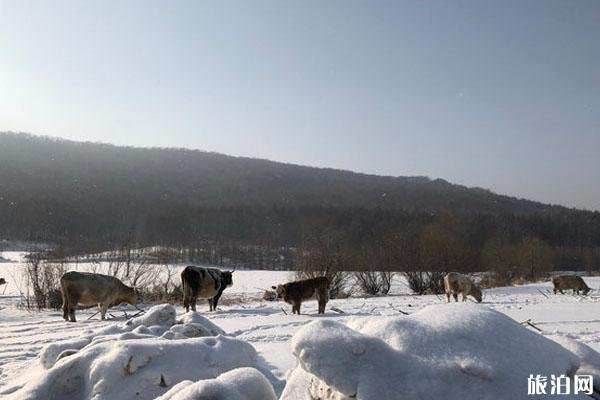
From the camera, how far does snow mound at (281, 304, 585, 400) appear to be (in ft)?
7.89

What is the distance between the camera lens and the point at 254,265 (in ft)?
241

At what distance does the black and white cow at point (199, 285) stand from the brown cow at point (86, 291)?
2.18 meters

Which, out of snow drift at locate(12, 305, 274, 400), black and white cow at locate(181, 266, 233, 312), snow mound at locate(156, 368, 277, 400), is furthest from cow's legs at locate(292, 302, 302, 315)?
snow mound at locate(156, 368, 277, 400)

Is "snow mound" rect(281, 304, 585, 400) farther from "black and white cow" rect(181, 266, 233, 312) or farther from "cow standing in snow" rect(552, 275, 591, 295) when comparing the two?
"cow standing in snow" rect(552, 275, 591, 295)

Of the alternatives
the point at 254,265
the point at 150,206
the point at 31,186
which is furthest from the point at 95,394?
the point at 31,186

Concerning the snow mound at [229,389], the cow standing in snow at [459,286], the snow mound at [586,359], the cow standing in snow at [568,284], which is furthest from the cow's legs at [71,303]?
the cow standing in snow at [568,284]

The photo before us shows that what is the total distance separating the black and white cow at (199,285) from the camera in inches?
600

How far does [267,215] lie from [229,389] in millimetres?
112987

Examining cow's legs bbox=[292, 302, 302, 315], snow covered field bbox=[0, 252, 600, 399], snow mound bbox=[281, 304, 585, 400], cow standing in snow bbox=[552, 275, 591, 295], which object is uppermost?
snow mound bbox=[281, 304, 585, 400]

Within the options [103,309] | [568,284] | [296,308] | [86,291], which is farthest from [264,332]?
[568,284]

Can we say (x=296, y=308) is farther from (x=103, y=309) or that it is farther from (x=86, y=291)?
(x=86, y=291)

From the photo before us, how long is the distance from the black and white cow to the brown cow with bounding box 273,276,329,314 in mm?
2586

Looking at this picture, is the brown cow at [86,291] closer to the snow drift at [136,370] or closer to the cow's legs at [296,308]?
the cow's legs at [296,308]

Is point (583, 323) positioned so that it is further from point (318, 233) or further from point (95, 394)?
point (318, 233)
